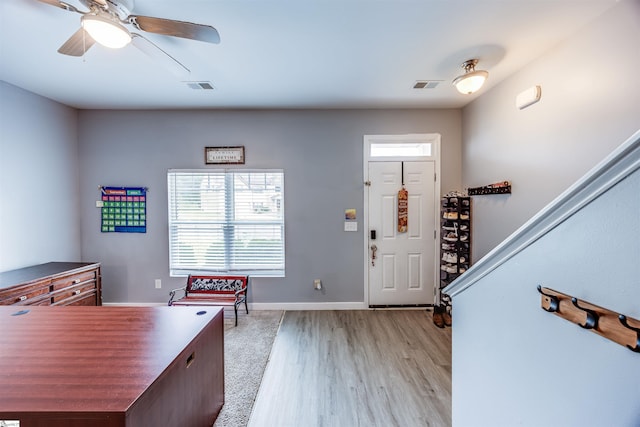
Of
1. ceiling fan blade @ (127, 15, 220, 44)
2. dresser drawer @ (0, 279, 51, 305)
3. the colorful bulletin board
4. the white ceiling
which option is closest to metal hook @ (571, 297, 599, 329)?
the white ceiling

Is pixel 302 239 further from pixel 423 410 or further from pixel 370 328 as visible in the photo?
pixel 423 410

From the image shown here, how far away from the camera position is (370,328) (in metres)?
3.07

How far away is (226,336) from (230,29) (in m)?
2.93

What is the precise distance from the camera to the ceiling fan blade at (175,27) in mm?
1508

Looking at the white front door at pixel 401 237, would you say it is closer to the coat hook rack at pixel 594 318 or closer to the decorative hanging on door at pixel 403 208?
the decorative hanging on door at pixel 403 208

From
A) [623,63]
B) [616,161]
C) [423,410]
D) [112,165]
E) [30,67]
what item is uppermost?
[30,67]

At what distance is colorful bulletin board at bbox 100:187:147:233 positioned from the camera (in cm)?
354

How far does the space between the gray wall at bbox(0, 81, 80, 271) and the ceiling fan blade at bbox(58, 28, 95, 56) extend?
1738 mm

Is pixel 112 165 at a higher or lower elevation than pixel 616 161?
higher

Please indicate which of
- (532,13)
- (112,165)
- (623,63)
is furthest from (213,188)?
(623,63)

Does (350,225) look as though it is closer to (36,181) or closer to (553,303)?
(553,303)

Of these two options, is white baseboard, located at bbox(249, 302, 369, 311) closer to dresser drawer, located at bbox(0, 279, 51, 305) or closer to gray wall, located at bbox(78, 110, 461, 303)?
gray wall, located at bbox(78, 110, 461, 303)

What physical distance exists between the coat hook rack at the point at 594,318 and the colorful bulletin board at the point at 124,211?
418 cm

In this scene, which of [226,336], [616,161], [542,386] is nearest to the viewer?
[616,161]
